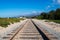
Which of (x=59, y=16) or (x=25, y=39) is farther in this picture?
(x=59, y=16)

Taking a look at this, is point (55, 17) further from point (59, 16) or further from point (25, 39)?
point (25, 39)

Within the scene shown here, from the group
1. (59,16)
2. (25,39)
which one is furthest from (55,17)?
(25,39)

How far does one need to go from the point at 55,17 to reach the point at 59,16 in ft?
20.1

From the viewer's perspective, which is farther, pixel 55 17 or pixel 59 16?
pixel 55 17

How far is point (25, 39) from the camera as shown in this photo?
461 inches

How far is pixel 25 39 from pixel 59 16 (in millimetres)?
77309

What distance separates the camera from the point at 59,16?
87375 mm

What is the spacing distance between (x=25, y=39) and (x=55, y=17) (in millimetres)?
82967

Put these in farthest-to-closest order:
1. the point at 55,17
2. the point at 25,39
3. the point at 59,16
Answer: the point at 55,17, the point at 59,16, the point at 25,39

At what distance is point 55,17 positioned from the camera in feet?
306

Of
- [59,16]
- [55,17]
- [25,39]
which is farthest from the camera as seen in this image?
[55,17]
